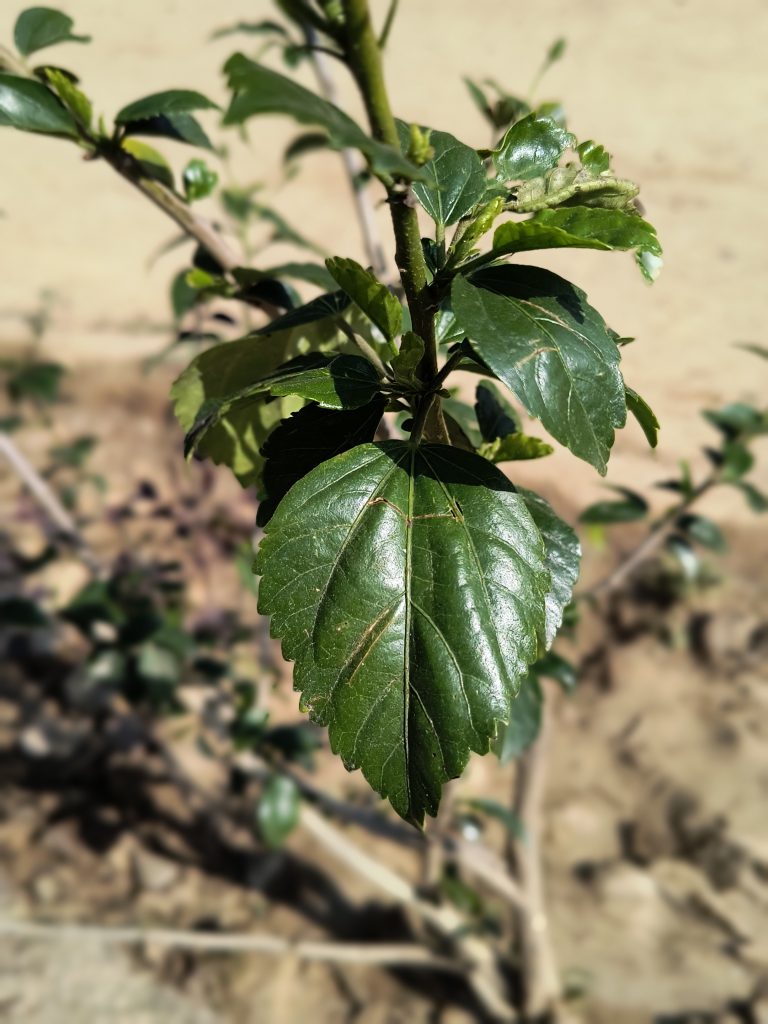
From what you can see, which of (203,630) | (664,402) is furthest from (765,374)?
(203,630)

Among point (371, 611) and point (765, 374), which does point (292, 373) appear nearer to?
point (371, 611)

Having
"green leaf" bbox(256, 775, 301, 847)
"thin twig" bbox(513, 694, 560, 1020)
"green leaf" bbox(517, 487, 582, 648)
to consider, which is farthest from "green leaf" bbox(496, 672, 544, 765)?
"thin twig" bbox(513, 694, 560, 1020)

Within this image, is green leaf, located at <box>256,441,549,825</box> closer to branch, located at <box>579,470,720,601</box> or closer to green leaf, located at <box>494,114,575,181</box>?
green leaf, located at <box>494,114,575,181</box>

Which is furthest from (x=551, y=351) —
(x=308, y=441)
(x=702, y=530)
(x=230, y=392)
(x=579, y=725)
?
(x=579, y=725)

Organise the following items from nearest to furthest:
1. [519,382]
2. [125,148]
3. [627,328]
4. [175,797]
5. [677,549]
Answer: [519,382], [125,148], [677,549], [175,797], [627,328]

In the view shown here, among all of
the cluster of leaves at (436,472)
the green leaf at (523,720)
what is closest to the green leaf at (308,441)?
the cluster of leaves at (436,472)

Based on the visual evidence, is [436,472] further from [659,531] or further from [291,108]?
[659,531]
